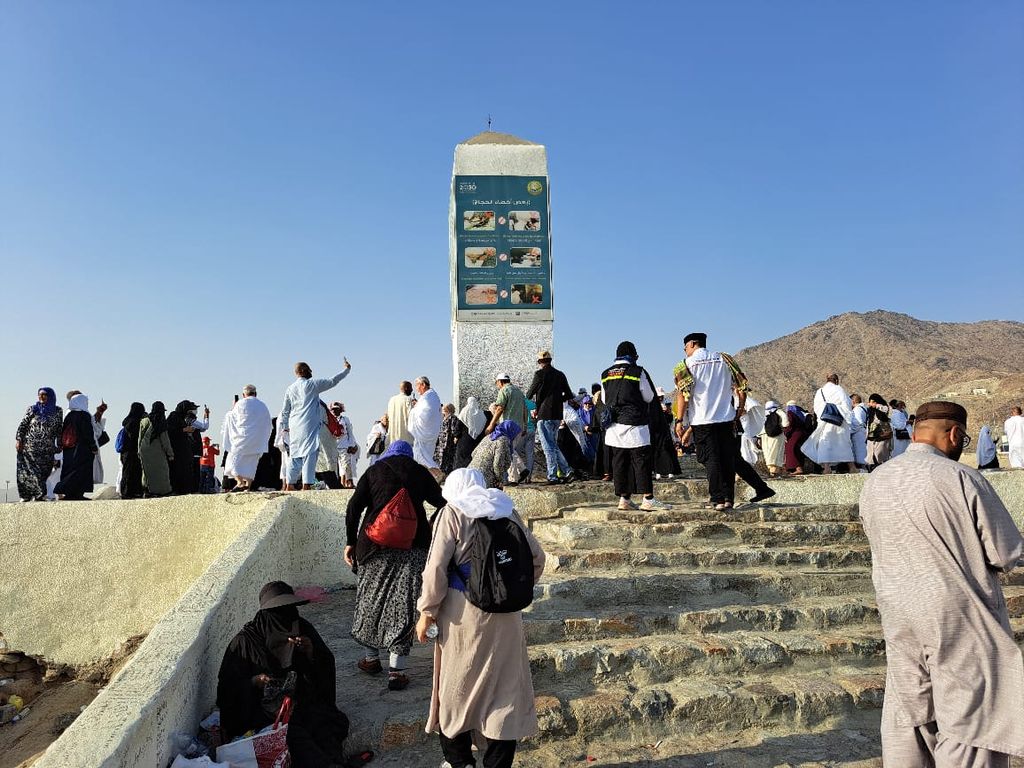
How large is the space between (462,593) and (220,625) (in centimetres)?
190

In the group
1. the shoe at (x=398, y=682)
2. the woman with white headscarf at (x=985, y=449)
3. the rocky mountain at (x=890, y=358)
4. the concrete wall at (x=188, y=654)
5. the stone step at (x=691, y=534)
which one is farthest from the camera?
the rocky mountain at (x=890, y=358)

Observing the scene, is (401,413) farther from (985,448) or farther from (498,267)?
(985,448)

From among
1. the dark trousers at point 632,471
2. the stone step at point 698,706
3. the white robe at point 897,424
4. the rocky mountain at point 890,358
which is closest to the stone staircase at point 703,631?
the stone step at point 698,706

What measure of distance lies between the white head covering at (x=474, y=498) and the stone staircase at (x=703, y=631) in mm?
1305

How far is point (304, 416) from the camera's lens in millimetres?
8375

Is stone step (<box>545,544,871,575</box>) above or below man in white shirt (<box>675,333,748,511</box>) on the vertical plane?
below

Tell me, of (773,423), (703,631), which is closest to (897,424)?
(773,423)

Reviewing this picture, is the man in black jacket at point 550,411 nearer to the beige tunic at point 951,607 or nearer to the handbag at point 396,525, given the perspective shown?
the handbag at point 396,525

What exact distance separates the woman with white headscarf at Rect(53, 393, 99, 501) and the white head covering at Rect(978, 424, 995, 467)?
41.9 ft

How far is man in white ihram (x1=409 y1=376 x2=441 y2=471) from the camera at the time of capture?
340 inches

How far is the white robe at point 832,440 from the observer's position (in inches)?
384

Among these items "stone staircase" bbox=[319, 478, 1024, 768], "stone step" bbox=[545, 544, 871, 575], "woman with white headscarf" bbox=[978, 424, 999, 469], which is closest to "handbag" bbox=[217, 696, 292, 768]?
"stone staircase" bbox=[319, 478, 1024, 768]

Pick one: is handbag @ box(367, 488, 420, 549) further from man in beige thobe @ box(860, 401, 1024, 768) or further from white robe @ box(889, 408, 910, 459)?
white robe @ box(889, 408, 910, 459)

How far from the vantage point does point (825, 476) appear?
7758 mm
